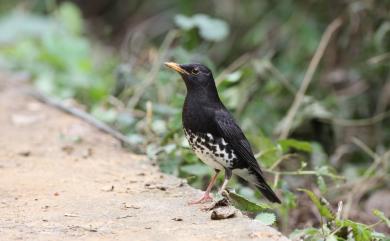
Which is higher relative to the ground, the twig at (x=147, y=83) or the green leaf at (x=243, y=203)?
the twig at (x=147, y=83)

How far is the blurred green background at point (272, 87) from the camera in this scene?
613 cm

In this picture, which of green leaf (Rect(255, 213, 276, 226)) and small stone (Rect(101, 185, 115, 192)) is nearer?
green leaf (Rect(255, 213, 276, 226))

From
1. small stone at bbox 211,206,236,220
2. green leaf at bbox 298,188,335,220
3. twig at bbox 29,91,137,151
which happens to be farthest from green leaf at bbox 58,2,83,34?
small stone at bbox 211,206,236,220

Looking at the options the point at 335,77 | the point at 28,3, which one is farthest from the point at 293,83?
the point at 28,3

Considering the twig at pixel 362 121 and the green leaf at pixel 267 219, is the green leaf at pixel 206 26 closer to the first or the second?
the twig at pixel 362 121

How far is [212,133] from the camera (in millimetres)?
4680

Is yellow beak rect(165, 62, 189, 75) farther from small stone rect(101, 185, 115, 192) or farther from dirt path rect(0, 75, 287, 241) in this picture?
small stone rect(101, 185, 115, 192)

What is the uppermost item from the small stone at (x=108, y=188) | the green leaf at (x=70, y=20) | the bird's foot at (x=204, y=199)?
the green leaf at (x=70, y=20)

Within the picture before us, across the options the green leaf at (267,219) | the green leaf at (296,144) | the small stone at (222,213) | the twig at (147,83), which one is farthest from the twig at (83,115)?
the small stone at (222,213)

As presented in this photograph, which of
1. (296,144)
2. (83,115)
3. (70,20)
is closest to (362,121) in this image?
(296,144)

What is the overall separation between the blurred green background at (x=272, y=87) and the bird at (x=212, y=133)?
0.48m

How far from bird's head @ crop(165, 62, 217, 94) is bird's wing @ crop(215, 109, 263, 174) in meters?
0.20

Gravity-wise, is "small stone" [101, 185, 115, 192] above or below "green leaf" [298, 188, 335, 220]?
below

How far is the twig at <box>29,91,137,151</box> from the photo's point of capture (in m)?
6.18
